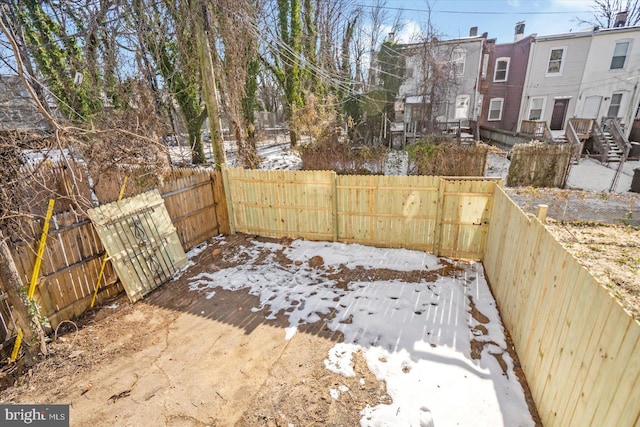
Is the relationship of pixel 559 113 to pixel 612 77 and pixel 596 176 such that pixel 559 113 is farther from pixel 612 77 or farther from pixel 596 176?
pixel 596 176

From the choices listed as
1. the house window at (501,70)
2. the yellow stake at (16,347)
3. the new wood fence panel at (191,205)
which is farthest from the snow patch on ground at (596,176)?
the yellow stake at (16,347)

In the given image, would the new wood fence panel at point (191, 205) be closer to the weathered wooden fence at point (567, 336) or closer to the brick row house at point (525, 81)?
the weathered wooden fence at point (567, 336)

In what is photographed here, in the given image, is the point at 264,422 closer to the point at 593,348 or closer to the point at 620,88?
the point at 593,348

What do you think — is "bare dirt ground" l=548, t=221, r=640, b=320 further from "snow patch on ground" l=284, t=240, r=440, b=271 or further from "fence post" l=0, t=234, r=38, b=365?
"fence post" l=0, t=234, r=38, b=365

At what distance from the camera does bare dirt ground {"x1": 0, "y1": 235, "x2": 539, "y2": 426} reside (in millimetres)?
3139

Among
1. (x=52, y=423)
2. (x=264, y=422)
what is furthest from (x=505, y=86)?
(x=52, y=423)

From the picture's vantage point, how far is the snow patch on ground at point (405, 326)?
121 inches

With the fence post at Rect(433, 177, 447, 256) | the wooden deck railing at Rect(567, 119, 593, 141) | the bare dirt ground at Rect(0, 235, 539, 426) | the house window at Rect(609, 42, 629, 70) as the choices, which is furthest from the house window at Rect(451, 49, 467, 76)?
the bare dirt ground at Rect(0, 235, 539, 426)

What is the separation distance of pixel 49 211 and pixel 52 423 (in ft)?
9.03

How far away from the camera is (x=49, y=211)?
4.29m

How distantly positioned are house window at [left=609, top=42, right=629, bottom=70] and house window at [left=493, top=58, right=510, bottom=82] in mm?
5220

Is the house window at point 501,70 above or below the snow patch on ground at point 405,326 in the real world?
above

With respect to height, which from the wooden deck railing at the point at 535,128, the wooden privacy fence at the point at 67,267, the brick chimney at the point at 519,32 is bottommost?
the wooden privacy fence at the point at 67,267

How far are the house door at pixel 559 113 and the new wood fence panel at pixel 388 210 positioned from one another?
18822 mm
